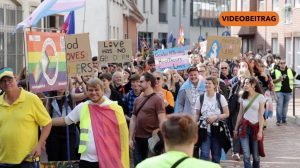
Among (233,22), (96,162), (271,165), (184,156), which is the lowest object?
(271,165)

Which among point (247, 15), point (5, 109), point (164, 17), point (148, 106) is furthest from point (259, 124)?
point (164, 17)

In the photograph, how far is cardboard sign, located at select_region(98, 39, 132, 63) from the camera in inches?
583

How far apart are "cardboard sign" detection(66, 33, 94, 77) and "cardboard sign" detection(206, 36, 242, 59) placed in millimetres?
4776

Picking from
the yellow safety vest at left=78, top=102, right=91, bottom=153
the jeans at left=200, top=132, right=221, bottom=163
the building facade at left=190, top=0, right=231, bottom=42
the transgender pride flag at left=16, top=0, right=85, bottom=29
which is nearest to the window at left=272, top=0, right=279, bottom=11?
the jeans at left=200, top=132, right=221, bottom=163

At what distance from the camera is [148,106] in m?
8.91

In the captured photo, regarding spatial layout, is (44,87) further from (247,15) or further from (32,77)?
(247,15)

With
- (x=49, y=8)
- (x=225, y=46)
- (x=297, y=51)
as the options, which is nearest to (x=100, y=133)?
(x=49, y=8)

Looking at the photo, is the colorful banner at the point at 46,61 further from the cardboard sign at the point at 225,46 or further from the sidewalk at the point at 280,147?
the cardboard sign at the point at 225,46

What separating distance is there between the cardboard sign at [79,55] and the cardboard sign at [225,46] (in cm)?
478

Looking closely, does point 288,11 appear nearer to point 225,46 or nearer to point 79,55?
point 225,46

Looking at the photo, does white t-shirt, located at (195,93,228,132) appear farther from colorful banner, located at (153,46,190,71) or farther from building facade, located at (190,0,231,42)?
building facade, located at (190,0,231,42)

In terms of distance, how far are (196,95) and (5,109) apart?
429cm

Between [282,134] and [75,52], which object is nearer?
[75,52]

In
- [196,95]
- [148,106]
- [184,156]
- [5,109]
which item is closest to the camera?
[184,156]
